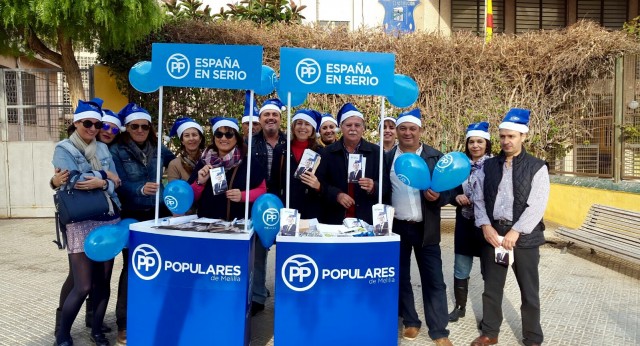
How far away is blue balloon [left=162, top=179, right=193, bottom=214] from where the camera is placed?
3600 mm

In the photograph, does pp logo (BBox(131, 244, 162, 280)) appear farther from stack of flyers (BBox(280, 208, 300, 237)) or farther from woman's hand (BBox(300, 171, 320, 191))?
woman's hand (BBox(300, 171, 320, 191))

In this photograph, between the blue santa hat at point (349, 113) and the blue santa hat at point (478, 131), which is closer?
the blue santa hat at point (349, 113)

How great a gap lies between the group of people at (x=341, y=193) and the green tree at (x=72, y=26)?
11.7 feet

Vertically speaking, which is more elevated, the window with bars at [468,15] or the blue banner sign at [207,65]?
the window with bars at [468,15]

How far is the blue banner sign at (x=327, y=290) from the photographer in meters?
3.26

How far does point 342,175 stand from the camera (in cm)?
423

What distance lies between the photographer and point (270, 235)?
3.58 m

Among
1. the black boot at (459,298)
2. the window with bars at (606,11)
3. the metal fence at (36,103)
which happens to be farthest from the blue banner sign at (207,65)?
the window with bars at (606,11)

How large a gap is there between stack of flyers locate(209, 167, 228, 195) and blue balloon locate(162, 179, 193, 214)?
20 cm

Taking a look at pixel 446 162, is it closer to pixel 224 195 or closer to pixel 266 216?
pixel 266 216

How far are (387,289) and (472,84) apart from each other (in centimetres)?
765

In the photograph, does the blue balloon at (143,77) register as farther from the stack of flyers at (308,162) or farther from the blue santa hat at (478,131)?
the blue santa hat at (478,131)

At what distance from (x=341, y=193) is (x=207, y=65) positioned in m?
1.46

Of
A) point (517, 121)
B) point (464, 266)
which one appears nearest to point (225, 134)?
point (517, 121)
